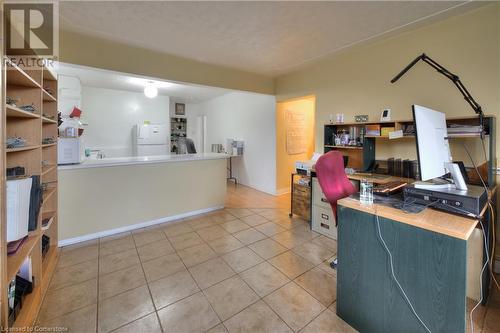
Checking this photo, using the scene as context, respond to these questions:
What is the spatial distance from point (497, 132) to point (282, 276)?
8.39ft

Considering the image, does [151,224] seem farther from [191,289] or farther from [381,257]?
[381,257]

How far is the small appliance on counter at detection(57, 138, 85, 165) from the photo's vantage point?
259 cm

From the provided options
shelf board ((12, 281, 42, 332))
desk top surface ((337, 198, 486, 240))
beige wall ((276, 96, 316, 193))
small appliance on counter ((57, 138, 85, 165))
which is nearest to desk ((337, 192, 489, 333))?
desk top surface ((337, 198, 486, 240))

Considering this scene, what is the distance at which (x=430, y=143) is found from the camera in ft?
4.71

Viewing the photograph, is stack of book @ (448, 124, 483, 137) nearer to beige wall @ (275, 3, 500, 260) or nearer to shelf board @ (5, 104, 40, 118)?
beige wall @ (275, 3, 500, 260)

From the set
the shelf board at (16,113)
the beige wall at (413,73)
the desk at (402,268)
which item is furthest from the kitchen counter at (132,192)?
the desk at (402,268)

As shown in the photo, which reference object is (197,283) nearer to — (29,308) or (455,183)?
(29,308)

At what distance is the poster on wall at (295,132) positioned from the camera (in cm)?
506

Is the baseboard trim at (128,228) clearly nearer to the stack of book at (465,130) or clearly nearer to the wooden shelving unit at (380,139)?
the wooden shelving unit at (380,139)

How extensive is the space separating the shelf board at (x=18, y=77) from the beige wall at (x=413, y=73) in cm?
358

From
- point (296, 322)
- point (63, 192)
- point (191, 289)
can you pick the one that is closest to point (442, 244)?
point (296, 322)

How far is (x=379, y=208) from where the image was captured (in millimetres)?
1390

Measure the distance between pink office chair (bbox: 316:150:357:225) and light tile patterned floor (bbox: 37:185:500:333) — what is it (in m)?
0.78

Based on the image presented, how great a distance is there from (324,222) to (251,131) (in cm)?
319
